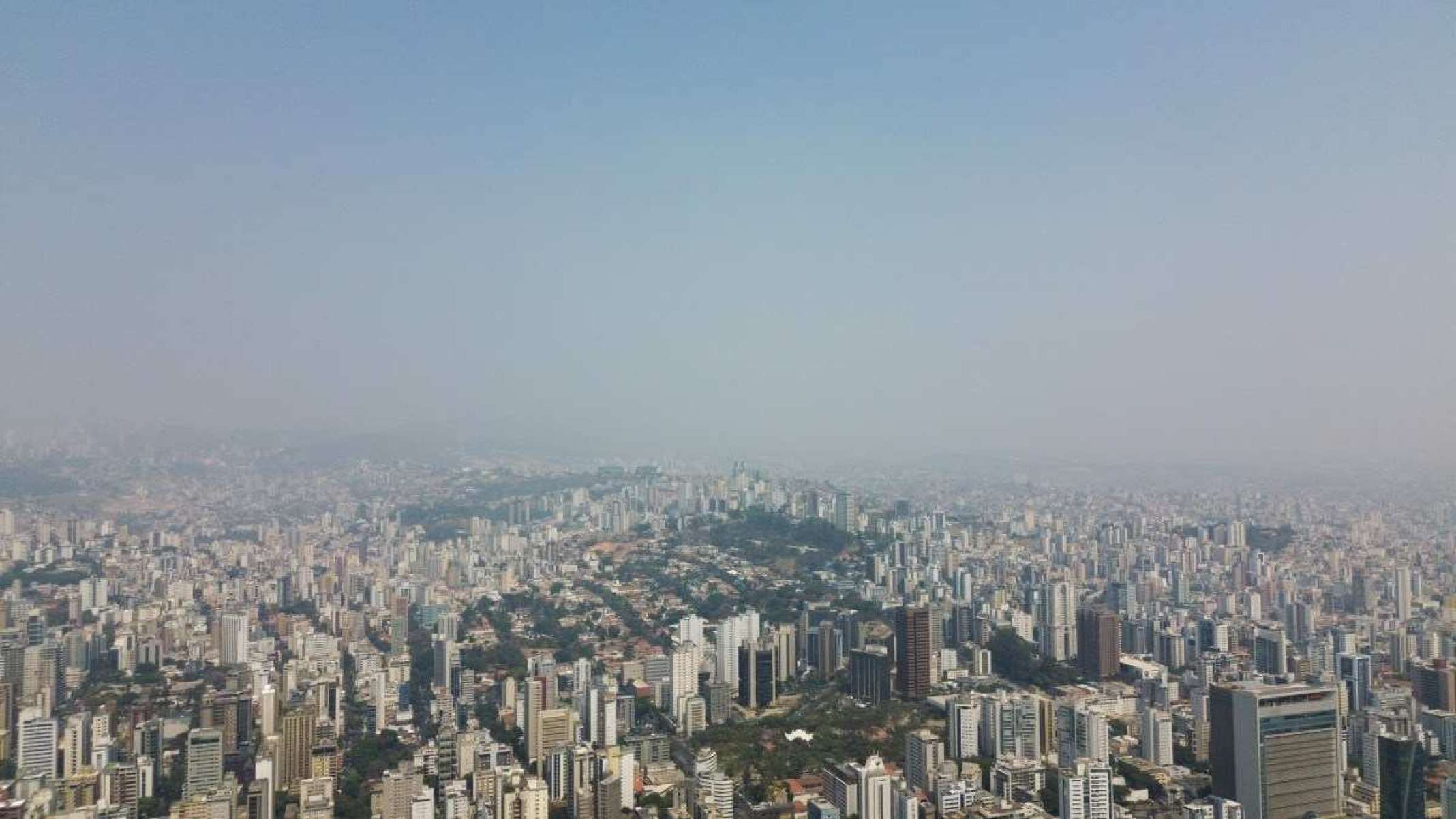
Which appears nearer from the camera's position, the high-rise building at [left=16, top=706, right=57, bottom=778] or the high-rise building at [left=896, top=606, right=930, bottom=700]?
the high-rise building at [left=16, top=706, right=57, bottom=778]

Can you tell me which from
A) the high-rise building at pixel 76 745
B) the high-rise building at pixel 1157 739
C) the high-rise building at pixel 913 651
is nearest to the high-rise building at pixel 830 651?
the high-rise building at pixel 913 651

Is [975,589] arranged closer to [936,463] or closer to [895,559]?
[895,559]

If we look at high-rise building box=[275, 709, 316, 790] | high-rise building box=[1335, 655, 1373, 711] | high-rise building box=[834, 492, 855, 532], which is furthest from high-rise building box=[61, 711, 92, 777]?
high-rise building box=[834, 492, 855, 532]

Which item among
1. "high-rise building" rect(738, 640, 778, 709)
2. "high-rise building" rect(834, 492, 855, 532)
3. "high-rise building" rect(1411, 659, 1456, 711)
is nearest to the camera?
"high-rise building" rect(1411, 659, 1456, 711)

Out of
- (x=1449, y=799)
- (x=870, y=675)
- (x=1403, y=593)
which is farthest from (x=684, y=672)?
(x=1403, y=593)

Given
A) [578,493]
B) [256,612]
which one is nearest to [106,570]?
[256,612]

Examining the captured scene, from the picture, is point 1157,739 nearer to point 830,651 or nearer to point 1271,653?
point 1271,653

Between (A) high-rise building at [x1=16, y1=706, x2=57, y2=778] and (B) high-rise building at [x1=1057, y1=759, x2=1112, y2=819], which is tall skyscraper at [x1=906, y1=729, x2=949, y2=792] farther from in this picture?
(A) high-rise building at [x1=16, y1=706, x2=57, y2=778]
